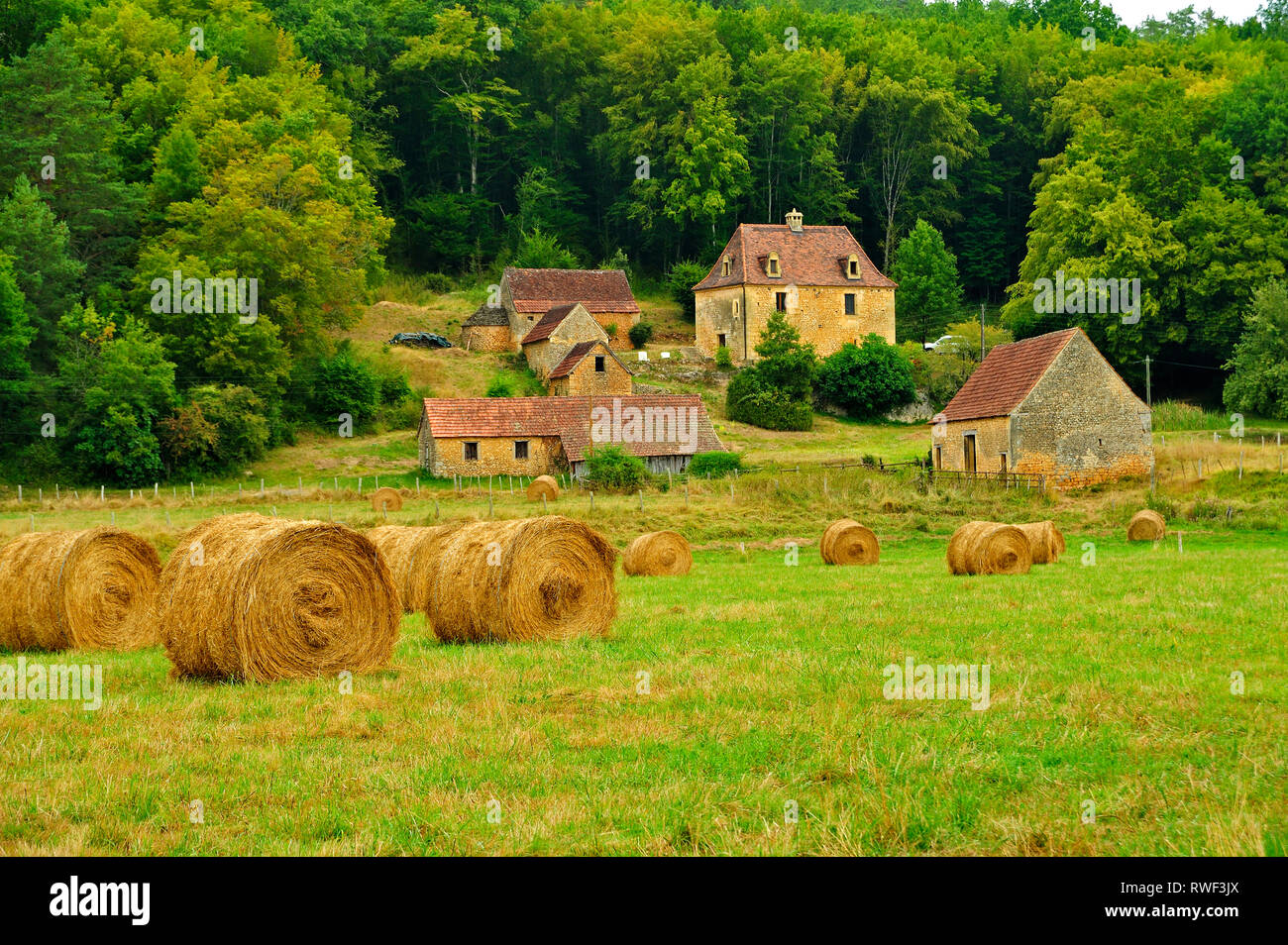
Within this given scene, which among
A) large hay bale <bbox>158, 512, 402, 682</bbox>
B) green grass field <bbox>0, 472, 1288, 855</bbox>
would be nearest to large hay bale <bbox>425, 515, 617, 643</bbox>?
green grass field <bbox>0, 472, 1288, 855</bbox>

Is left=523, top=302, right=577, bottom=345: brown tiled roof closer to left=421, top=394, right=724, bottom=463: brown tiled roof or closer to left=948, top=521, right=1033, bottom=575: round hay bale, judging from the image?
left=421, top=394, right=724, bottom=463: brown tiled roof

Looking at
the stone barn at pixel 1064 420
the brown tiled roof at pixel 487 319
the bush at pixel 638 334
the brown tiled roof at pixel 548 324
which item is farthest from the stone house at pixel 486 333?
the stone barn at pixel 1064 420

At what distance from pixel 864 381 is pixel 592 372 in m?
15.7

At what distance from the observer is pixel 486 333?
245 ft

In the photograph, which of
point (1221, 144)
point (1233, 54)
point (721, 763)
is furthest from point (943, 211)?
point (721, 763)

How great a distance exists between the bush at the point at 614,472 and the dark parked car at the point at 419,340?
30.5 metres

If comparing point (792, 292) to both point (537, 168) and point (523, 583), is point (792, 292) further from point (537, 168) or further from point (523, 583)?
point (523, 583)

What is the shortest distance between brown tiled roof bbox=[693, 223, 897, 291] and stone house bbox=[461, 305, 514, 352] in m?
13.4

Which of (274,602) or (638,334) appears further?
(638,334)

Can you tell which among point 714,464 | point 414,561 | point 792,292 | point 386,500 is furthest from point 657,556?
point 792,292

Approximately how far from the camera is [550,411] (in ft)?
180

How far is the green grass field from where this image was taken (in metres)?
6.41

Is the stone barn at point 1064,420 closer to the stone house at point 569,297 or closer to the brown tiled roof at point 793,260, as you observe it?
the brown tiled roof at point 793,260
